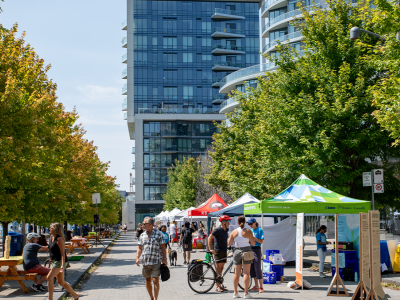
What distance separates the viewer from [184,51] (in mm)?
91938

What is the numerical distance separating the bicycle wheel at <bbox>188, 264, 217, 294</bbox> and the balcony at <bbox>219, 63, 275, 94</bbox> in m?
42.7

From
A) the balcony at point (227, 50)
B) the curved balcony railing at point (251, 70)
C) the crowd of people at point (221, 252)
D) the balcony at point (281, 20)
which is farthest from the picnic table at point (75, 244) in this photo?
the balcony at point (227, 50)

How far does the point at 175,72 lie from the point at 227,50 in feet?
36.4

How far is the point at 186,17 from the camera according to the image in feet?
303

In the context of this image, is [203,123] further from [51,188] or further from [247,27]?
[51,188]

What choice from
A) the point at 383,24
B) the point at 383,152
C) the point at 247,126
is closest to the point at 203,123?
the point at 247,126

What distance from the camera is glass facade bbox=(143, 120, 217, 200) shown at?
300 ft

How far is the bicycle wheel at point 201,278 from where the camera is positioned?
503 inches

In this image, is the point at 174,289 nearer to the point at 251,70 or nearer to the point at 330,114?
the point at 330,114

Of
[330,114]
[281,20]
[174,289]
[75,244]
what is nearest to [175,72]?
[281,20]

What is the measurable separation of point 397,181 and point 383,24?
8.57 metres

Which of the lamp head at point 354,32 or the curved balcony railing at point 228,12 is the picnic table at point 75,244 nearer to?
the lamp head at point 354,32

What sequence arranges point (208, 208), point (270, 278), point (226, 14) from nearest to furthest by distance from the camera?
point (270, 278) → point (208, 208) → point (226, 14)

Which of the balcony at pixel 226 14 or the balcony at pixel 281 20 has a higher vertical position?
the balcony at pixel 226 14
